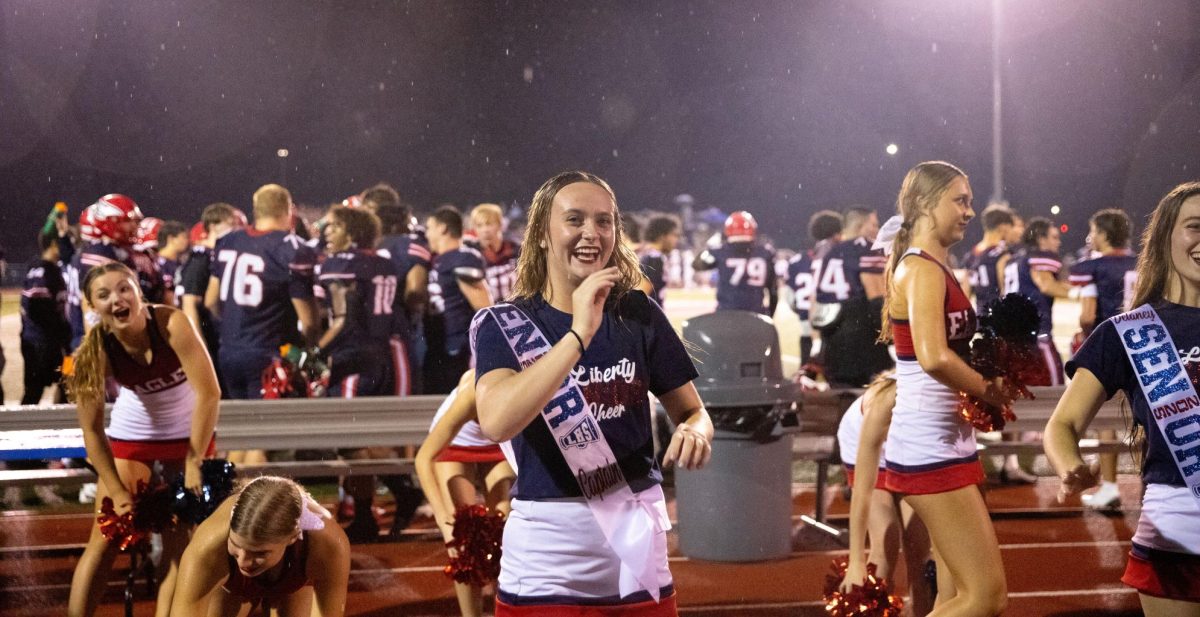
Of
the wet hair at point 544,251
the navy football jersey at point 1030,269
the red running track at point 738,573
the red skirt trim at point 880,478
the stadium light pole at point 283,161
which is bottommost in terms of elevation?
the red running track at point 738,573

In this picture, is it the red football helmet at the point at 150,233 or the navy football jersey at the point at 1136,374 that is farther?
the red football helmet at the point at 150,233

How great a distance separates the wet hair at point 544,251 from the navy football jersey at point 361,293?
5806 mm

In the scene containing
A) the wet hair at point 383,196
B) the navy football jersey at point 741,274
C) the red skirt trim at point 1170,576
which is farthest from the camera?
the navy football jersey at point 741,274

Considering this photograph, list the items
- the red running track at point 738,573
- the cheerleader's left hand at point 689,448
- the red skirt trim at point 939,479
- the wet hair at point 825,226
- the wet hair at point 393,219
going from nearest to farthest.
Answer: the cheerleader's left hand at point 689,448, the red skirt trim at point 939,479, the red running track at point 738,573, the wet hair at point 393,219, the wet hair at point 825,226

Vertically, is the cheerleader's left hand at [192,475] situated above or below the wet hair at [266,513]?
below

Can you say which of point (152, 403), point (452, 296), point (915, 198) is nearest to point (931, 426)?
point (915, 198)

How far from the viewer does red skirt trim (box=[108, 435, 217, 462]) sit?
5562mm

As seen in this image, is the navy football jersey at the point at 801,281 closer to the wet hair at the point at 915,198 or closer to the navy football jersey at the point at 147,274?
the navy football jersey at the point at 147,274

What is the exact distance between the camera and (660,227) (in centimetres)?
1241

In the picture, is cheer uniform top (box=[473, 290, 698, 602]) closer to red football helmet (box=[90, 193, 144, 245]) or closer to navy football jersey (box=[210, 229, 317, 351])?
navy football jersey (box=[210, 229, 317, 351])

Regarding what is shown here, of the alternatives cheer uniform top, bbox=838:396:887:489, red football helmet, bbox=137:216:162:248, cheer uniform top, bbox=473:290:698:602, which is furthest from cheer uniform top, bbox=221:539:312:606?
red football helmet, bbox=137:216:162:248

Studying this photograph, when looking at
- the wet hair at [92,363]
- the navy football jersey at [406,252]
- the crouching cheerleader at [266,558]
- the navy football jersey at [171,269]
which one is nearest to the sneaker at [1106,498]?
the navy football jersey at [406,252]

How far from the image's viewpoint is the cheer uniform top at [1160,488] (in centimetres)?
284

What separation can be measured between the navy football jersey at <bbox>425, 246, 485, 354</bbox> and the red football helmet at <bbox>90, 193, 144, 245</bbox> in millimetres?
2171
